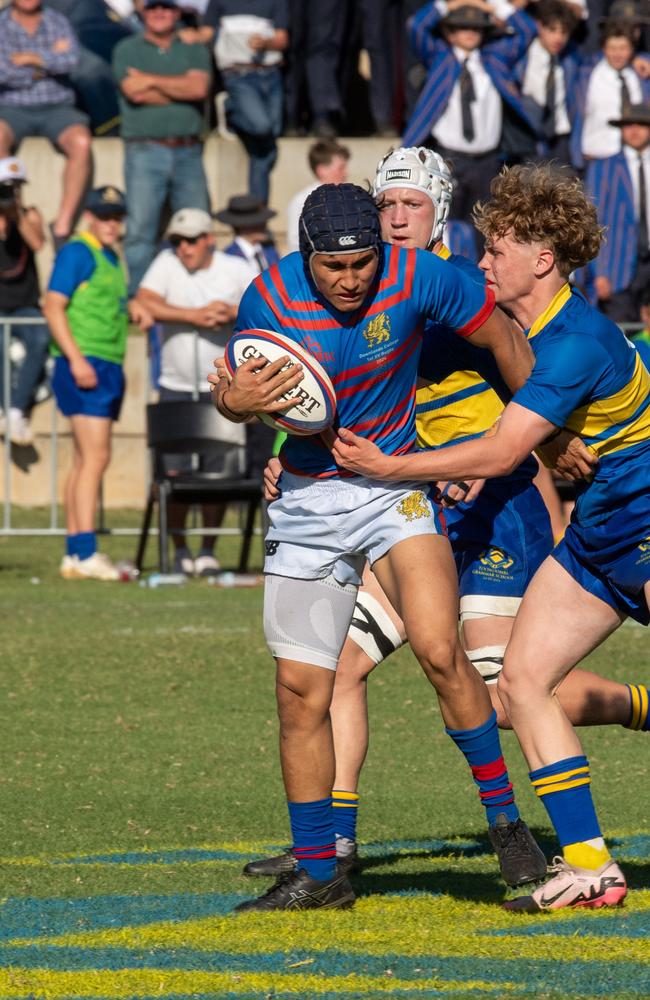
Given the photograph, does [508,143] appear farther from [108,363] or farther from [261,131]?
[108,363]

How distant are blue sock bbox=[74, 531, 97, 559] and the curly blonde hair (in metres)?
8.04

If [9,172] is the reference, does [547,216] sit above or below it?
above

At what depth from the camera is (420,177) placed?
20.9 ft

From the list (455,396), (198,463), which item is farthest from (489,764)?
(198,463)

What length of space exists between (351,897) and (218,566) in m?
8.45

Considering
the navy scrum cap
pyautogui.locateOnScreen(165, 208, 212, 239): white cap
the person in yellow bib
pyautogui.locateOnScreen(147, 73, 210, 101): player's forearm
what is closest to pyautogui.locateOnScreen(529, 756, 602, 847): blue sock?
the navy scrum cap

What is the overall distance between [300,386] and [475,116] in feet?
34.7

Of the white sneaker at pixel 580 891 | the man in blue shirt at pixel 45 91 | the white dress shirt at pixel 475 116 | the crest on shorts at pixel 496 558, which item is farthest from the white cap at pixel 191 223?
the white sneaker at pixel 580 891

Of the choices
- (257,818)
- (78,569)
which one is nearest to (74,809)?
(257,818)

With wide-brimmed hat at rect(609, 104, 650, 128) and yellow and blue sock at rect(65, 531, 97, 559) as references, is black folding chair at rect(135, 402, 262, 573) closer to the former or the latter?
yellow and blue sock at rect(65, 531, 97, 559)

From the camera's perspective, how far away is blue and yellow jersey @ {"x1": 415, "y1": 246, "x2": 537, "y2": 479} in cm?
627

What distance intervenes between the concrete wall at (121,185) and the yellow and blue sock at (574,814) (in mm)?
11175

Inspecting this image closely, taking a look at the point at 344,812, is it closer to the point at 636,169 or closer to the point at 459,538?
the point at 459,538

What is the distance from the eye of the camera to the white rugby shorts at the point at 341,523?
5.41 metres
